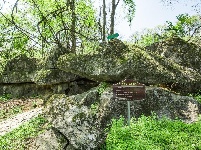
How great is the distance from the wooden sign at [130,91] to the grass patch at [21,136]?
2615mm

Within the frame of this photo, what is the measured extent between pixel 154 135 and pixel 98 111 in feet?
9.16

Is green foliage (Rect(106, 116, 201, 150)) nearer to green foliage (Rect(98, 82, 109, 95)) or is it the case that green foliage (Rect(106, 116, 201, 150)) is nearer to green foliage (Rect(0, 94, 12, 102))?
green foliage (Rect(98, 82, 109, 95))

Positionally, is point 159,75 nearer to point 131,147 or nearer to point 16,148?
point 131,147

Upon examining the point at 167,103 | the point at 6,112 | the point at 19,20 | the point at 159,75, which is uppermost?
the point at 19,20

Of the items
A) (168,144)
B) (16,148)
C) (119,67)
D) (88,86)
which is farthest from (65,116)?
(88,86)

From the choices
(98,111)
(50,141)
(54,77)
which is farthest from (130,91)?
(54,77)

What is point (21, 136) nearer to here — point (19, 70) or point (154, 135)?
point (154, 135)

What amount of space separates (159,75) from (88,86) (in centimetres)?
558

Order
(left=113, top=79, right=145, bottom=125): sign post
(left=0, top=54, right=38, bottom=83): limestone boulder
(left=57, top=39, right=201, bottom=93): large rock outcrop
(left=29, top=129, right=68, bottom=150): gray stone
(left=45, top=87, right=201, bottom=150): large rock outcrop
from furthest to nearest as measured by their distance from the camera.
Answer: (left=0, top=54, right=38, bottom=83): limestone boulder < (left=57, top=39, right=201, bottom=93): large rock outcrop < (left=113, top=79, right=145, bottom=125): sign post < (left=45, top=87, right=201, bottom=150): large rock outcrop < (left=29, top=129, right=68, bottom=150): gray stone

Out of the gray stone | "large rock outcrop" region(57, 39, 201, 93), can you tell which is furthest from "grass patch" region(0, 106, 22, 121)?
the gray stone

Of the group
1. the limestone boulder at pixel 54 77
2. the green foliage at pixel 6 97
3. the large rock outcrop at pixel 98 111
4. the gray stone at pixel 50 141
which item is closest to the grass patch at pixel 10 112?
the limestone boulder at pixel 54 77

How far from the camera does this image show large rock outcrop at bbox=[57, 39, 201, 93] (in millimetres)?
11523

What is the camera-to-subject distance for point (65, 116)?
7.50m

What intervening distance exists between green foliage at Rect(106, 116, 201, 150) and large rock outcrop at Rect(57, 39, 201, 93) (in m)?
2.32
